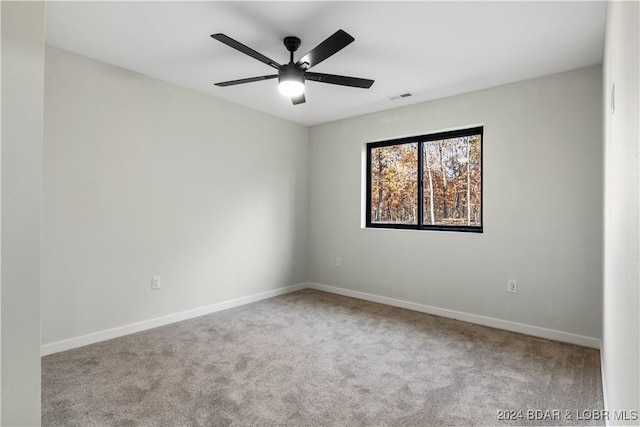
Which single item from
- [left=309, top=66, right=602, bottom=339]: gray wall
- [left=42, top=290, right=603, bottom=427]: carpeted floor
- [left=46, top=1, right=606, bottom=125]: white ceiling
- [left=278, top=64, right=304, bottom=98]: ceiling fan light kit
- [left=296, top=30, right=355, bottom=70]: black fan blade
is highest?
[left=46, top=1, right=606, bottom=125]: white ceiling

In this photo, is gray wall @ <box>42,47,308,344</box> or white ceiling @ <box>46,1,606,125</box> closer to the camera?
white ceiling @ <box>46,1,606,125</box>

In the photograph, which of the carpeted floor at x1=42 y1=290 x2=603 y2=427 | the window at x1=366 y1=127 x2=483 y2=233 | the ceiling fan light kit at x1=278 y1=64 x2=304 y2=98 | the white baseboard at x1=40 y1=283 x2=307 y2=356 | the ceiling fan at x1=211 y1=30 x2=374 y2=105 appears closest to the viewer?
the carpeted floor at x1=42 y1=290 x2=603 y2=427

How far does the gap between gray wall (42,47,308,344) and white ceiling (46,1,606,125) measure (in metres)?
0.34

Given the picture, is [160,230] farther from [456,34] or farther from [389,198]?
[456,34]

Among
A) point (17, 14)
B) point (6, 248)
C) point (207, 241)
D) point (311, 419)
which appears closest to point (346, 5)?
point (17, 14)

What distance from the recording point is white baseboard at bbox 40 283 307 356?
2.70 meters

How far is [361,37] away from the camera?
Answer: 246cm

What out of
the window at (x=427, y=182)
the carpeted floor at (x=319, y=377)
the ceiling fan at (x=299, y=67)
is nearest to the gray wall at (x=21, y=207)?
the carpeted floor at (x=319, y=377)

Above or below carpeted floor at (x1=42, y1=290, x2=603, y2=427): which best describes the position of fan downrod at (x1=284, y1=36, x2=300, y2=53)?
above

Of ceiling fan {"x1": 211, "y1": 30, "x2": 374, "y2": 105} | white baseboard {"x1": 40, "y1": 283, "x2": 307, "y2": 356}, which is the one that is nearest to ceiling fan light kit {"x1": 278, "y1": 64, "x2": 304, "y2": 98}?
ceiling fan {"x1": 211, "y1": 30, "x2": 374, "y2": 105}

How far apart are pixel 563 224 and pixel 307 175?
315 cm

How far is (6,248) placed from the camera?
Result: 46.1 inches

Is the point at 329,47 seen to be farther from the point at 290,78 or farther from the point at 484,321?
the point at 484,321

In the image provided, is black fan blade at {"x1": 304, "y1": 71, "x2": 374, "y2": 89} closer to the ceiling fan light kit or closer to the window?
the ceiling fan light kit
